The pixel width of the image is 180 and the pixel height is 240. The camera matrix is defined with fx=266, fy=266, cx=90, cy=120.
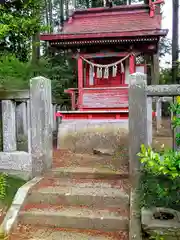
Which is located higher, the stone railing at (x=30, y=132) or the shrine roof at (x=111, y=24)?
the shrine roof at (x=111, y=24)

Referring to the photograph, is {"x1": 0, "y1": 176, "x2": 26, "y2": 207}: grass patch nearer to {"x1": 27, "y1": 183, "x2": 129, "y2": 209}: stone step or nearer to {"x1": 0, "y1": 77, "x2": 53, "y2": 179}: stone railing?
{"x1": 0, "y1": 77, "x2": 53, "y2": 179}: stone railing

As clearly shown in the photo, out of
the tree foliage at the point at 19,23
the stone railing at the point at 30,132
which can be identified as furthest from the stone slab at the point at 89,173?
the tree foliage at the point at 19,23

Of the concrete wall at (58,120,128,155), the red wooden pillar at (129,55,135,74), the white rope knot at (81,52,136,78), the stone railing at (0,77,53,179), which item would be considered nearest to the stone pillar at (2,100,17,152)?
the stone railing at (0,77,53,179)

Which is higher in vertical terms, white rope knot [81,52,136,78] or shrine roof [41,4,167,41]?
shrine roof [41,4,167,41]

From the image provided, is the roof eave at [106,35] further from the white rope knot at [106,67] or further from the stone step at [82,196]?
the stone step at [82,196]

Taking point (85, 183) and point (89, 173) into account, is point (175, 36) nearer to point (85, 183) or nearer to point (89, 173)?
point (89, 173)

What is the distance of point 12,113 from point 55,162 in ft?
5.14

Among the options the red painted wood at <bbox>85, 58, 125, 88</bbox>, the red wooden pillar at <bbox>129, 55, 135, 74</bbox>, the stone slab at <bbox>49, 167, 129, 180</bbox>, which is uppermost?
the red wooden pillar at <bbox>129, 55, 135, 74</bbox>

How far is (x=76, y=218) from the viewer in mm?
3637

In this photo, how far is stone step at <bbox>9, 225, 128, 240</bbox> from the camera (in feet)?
11.2

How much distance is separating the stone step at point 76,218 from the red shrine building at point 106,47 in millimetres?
4731

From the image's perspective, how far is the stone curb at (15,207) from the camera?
11.7ft

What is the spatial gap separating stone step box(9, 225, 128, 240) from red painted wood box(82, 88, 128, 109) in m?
7.45

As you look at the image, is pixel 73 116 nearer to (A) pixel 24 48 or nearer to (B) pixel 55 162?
(B) pixel 55 162
